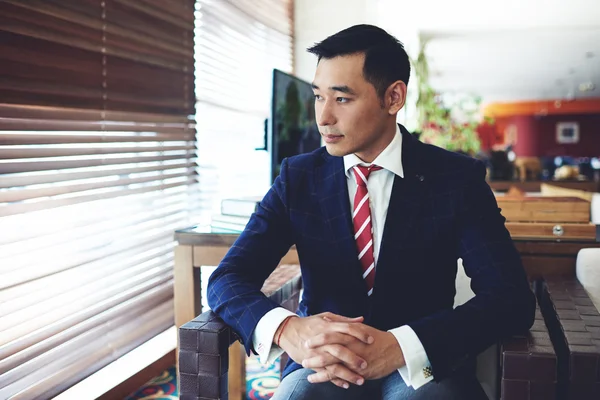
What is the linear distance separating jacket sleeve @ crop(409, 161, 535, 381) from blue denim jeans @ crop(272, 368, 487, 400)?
4cm

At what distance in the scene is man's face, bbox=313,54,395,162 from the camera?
134 cm

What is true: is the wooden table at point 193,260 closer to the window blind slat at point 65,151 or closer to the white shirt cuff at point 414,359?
the window blind slat at point 65,151

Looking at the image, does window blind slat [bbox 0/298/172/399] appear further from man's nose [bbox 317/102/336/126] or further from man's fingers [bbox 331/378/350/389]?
man's nose [bbox 317/102/336/126]

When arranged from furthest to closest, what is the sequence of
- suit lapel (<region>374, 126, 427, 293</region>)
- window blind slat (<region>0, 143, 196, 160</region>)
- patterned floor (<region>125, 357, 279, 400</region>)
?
patterned floor (<region>125, 357, 279, 400</region>) → window blind slat (<region>0, 143, 196, 160</region>) → suit lapel (<region>374, 126, 427, 293</region>)

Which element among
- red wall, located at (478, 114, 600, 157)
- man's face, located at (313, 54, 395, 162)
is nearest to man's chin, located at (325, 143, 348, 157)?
man's face, located at (313, 54, 395, 162)

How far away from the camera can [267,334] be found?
1.22m

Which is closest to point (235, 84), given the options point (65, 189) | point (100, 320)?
point (65, 189)

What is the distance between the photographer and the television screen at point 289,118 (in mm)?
2080

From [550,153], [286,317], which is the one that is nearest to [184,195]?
[286,317]

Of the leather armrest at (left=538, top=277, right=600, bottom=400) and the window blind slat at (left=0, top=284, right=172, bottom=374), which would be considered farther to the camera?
the window blind slat at (left=0, top=284, right=172, bottom=374)

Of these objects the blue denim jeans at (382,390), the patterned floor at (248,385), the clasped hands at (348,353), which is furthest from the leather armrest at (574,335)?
the patterned floor at (248,385)

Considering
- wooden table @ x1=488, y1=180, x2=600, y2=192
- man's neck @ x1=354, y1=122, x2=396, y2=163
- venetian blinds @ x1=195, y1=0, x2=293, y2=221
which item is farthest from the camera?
wooden table @ x1=488, y1=180, x2=600, y2=192

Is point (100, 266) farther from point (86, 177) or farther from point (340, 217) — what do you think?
point (340, 217)

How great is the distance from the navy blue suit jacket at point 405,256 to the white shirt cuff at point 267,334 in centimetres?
2
